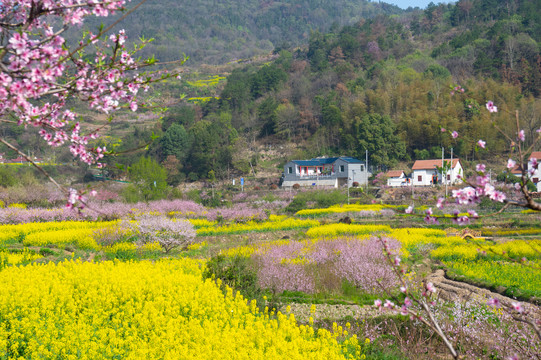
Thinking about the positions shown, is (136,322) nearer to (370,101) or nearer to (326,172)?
(326,172)

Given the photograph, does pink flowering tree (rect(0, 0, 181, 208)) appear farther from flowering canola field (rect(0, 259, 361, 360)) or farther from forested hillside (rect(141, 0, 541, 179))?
forested hillside (rect(141, 0, 541, 179))

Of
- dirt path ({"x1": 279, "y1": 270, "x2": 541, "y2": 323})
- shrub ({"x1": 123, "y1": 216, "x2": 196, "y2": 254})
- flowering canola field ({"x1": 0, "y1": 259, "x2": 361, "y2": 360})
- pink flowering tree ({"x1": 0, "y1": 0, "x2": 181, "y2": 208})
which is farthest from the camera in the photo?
shrub ({"x1": 123, "y1": 216, "x2": 196, "y2": 254})

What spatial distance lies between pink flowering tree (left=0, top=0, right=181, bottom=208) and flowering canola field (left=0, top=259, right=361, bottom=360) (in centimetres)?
253

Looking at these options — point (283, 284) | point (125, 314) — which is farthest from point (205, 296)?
point (283, 284)

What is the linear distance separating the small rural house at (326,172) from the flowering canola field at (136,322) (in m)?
46.6

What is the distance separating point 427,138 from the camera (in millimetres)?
57656

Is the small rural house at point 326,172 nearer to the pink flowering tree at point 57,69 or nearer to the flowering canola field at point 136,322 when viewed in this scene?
the flowering canola field at point 136,322

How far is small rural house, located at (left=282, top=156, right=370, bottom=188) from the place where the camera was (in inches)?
2133

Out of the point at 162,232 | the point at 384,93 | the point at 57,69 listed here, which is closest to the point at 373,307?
the point at 57,69

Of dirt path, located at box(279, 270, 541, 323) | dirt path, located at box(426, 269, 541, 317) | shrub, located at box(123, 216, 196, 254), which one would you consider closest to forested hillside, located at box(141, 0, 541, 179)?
shrub, located at box(123, 216, 196, 254)

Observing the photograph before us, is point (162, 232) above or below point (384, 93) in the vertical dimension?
below

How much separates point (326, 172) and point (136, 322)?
170ft

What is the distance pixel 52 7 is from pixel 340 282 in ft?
26.8

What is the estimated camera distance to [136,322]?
6094mm
